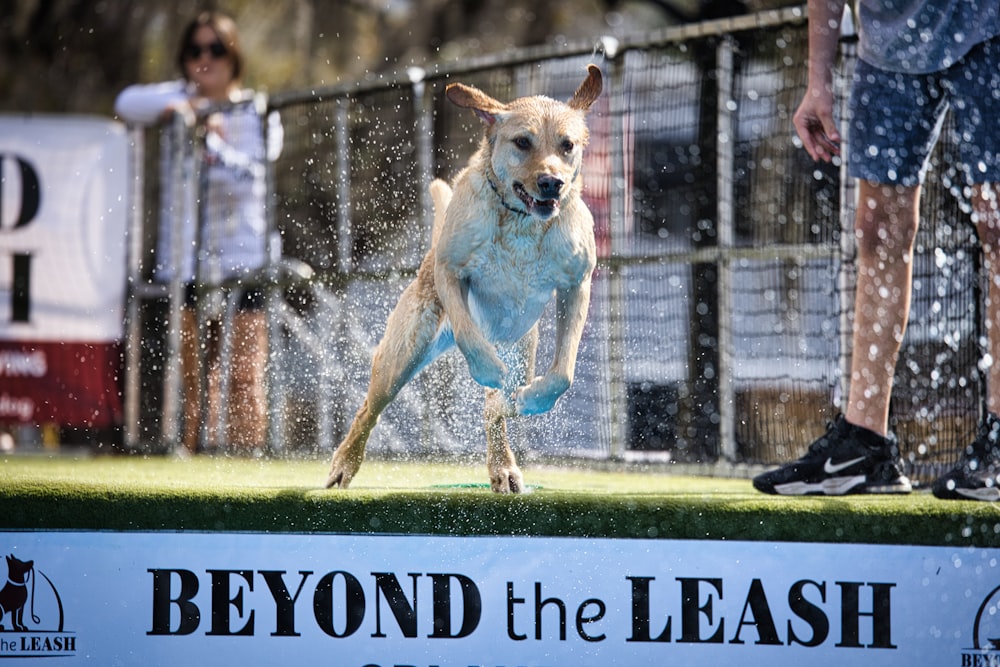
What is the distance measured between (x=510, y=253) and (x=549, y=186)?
29 cm

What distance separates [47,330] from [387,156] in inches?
95.2

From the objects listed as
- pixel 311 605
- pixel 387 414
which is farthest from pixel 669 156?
pixel 311 605

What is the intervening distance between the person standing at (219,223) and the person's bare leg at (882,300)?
2947mm

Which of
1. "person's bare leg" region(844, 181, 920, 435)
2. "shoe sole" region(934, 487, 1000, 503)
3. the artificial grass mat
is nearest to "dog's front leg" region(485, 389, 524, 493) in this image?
the artificial grass mat

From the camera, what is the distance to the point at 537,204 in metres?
3.14

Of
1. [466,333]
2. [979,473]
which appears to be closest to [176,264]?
[466,333]

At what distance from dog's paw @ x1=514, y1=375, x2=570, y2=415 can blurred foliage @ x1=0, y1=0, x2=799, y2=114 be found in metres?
9.08

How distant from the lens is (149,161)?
806 cm

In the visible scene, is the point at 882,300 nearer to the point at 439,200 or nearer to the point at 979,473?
the point at 979,473

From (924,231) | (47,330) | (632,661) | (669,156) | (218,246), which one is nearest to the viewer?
(632,661)

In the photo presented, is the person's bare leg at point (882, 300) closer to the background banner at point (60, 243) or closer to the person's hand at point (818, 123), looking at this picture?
the person's hand at point (818, 123)

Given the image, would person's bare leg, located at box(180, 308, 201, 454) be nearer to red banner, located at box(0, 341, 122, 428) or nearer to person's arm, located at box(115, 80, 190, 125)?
red banner, located at box(0, 341, 122, 428)

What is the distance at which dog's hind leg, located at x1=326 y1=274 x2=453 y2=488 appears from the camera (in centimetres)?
349

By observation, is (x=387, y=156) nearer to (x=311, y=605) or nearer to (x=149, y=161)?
(x=149, y=161)
